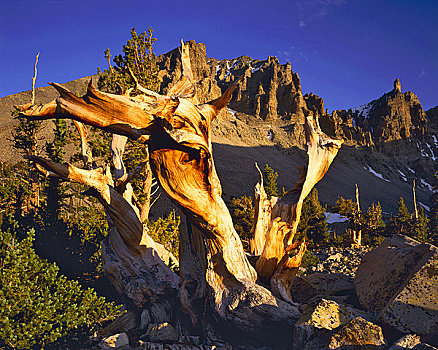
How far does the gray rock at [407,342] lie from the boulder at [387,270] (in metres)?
0.82

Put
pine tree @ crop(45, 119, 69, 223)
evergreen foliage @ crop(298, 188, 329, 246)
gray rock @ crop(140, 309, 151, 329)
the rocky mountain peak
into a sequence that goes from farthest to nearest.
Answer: the rocky mountain peak
evergreen foliage @ crop(298, 188, 329, 246)
pine tree @ crop(45, 119, 69, 223)
gray rock @ crop(140, 309, 151, 329)

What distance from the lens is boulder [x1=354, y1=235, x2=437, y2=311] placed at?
16.1 ft

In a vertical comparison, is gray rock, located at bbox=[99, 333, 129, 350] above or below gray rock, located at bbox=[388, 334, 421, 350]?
below

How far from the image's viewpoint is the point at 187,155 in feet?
16.4

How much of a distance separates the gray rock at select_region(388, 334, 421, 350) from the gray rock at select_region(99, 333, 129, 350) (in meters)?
4.66

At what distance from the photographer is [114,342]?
5668mm

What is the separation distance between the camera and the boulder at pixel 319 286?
679 centimetres

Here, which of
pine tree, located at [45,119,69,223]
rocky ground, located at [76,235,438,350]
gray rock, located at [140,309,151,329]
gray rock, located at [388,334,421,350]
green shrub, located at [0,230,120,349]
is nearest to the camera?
gray rock, located at [388,334,421,350]

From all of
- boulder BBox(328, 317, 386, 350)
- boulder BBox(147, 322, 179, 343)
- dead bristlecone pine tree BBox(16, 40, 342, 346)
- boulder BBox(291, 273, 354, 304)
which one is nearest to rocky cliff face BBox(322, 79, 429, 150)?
boulder BBox(291, 273, 354, 304)

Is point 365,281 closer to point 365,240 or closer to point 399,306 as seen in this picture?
point 399,306

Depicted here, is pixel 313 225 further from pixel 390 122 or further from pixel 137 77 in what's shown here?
pixel 390 122

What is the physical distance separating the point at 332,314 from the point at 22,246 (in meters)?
6.15

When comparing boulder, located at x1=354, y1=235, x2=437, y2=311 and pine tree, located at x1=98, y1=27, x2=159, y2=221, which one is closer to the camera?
boulder, located at x1=354, y1=235, x2=437, y2=311

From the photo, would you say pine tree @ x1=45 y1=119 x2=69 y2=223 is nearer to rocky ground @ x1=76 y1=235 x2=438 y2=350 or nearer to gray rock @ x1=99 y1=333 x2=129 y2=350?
rocky ground @ x1=76 y1=235 x2=438 y2=350
